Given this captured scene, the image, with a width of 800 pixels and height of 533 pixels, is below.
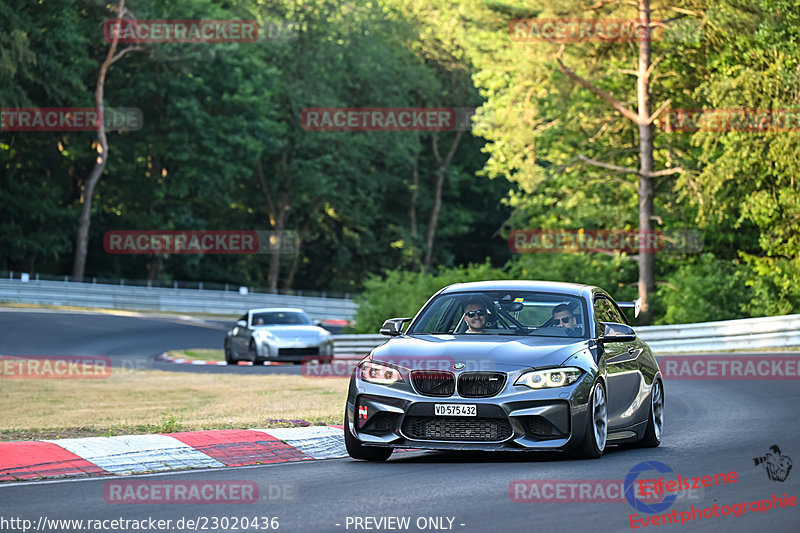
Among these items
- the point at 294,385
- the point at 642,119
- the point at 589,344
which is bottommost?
the point at 294,385

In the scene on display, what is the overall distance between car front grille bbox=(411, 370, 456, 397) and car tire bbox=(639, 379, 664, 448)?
99.4 inches

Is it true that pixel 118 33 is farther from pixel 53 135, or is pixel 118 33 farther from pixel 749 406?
pixel 749 406

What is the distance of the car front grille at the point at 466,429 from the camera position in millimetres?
10102

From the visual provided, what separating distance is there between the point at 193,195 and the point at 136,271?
20.4 ft

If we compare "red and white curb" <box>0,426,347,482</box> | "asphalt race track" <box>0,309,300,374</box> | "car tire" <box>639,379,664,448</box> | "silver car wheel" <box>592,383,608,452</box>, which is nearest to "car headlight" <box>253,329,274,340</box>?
"asphalt race track" <box>0,309,300,374</box>

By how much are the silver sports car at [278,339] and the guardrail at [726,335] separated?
9.40 ft

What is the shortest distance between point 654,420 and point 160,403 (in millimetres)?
9832

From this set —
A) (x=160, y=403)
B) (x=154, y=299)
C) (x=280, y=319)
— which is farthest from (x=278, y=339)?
(x=154, y=299)

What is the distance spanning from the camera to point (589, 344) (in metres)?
10.9

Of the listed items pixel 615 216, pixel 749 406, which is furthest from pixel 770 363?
pixel 615 216

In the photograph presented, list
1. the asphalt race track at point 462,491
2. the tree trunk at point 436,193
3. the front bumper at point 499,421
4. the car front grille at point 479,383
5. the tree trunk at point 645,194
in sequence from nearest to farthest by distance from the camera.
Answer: the asphalt race track at point 462,491 < the front bumper at point 499,421 < the car front grille at point 479,383 < the tree trunk at point 645,194 < the tree trunk at point 436,193

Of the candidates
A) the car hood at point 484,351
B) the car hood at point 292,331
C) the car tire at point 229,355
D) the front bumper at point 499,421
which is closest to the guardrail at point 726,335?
the car hood at point 292,331

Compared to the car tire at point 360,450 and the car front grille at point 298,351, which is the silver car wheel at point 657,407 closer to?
the car tire at point 360,450

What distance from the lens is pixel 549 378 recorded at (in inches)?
402
